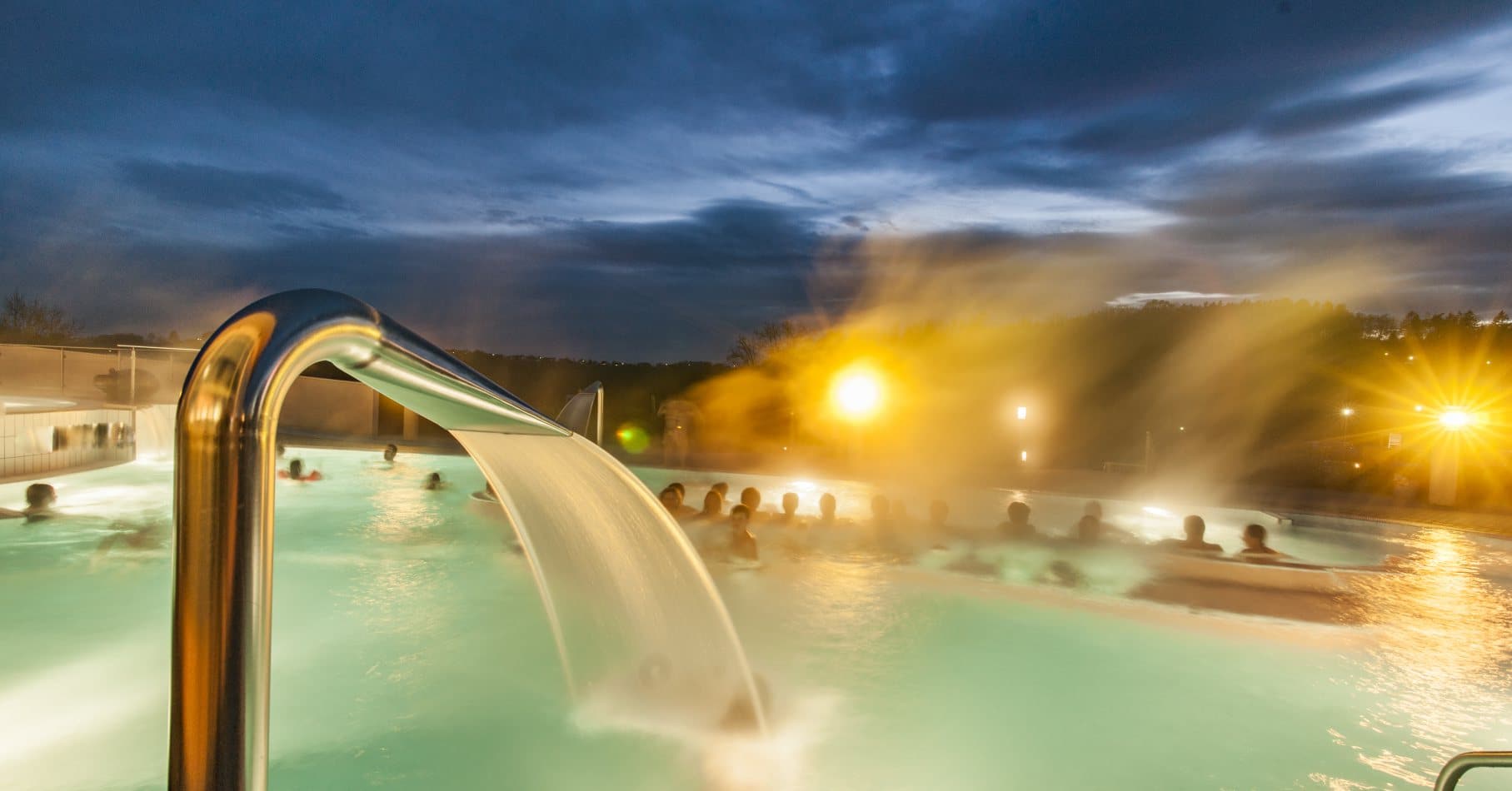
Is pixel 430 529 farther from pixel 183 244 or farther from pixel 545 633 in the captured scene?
pixel 183 244

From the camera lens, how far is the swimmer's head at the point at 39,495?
846 centimetres

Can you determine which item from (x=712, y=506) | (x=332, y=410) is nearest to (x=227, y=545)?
(x=712, y=506)

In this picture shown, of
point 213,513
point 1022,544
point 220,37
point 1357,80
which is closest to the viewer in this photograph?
point 213,513

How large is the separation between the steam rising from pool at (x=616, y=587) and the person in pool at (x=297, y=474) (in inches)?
354

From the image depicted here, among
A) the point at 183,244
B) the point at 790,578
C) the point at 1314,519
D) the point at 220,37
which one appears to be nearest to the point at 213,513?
the point at 790,578

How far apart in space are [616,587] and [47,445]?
10442 mm

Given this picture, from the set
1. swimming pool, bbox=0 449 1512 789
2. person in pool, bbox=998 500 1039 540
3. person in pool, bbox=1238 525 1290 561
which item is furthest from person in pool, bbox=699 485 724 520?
person in pool, bbox=1238 525 1290 561

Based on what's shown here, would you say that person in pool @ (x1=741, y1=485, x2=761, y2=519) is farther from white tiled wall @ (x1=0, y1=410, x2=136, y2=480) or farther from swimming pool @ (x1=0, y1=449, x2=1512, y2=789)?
white tiled wall @ (x1=0, y1=410, x2=136, y2=480)

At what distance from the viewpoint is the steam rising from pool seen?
9.54 ft

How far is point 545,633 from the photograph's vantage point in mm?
6234

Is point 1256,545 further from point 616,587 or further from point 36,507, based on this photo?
point 36,507

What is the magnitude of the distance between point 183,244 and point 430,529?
1017 inches

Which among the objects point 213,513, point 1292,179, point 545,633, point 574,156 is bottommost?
point 545,633

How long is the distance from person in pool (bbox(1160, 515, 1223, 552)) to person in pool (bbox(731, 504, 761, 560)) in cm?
481
